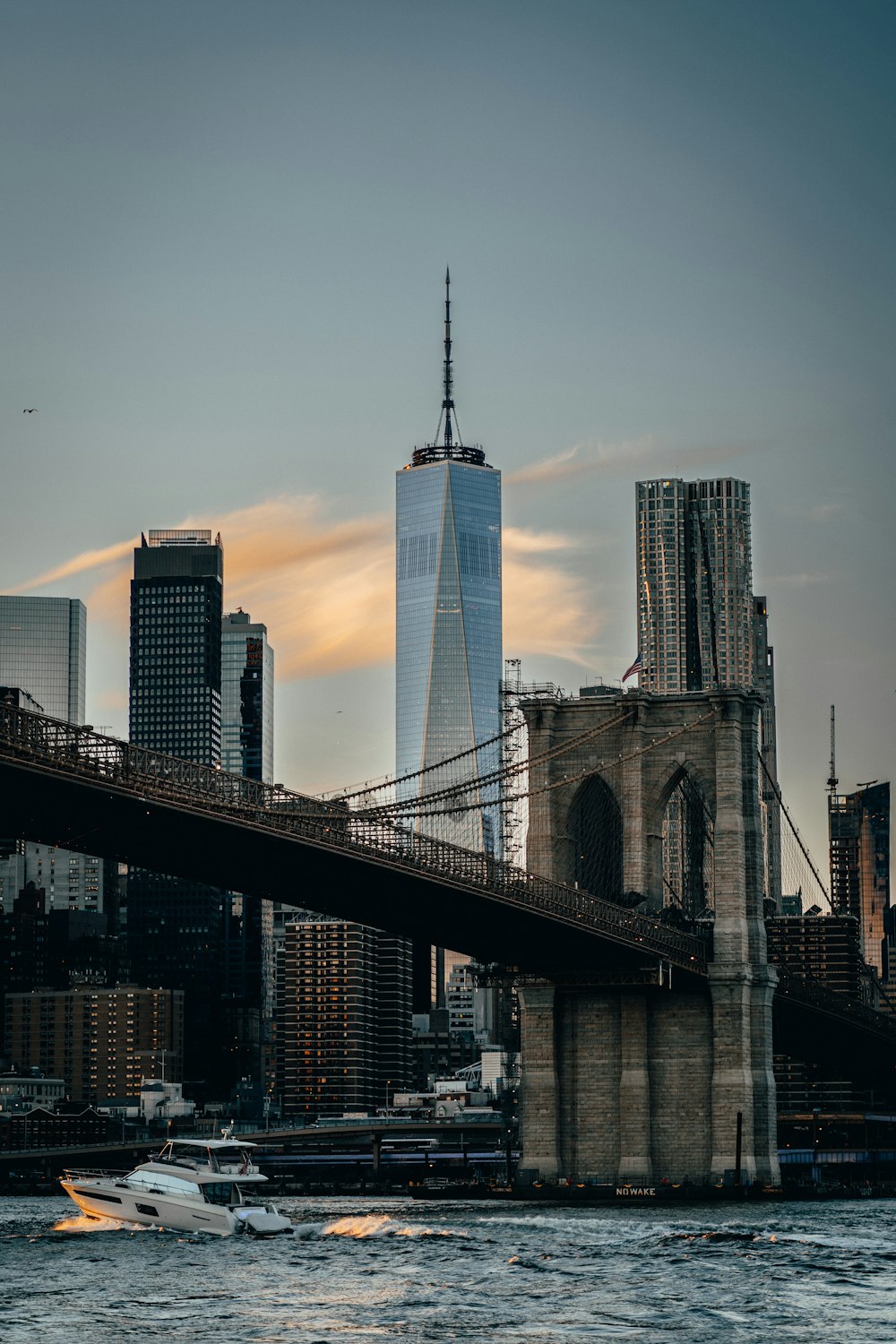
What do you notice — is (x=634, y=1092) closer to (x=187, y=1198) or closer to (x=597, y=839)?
(x=597, y=839)

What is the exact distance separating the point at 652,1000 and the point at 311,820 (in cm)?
2113

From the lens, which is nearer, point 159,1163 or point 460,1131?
point 159,1163

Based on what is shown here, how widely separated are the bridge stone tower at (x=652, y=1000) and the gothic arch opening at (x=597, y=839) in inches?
15.8

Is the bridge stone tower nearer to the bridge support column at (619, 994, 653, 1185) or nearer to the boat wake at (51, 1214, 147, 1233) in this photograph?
the bridge support column at (619, 994, 653, 1185)

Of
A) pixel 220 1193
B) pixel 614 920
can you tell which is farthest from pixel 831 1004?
pixel 220 1193

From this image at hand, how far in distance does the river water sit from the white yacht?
0.52 meters

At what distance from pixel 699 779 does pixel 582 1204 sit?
16.9 meters

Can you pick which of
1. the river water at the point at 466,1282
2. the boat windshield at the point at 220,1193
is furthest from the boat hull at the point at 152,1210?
the boat windshield at the point at 220,1193

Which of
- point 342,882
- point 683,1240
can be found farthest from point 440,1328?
point 342,882

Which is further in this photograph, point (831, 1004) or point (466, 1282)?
point (831, 1004)

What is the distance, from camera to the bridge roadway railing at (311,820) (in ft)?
201

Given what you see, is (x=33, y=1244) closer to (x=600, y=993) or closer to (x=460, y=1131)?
(x=600, y=993)

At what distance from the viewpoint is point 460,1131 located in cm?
16988

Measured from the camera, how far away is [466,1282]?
51.7 meters
